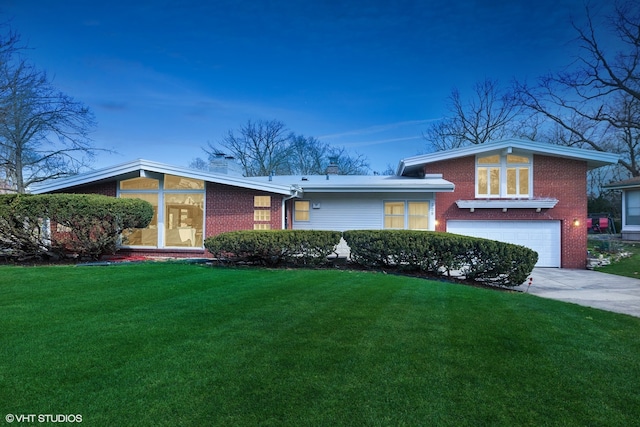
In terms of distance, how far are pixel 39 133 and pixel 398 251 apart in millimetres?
20578

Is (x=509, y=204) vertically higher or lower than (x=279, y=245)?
higher

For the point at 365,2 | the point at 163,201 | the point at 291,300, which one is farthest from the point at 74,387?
the point at 365,2

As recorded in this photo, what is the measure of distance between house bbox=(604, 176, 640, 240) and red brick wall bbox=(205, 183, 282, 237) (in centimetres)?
2184

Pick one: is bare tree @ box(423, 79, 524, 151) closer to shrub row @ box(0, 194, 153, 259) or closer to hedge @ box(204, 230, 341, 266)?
hedge @ box(204, 230, 341, 266)

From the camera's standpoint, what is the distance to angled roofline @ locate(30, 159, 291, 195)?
11.7 metres

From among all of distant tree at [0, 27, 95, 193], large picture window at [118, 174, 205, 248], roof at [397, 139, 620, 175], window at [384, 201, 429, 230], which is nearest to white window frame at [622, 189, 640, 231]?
roof at [397, 139, 620, 175]

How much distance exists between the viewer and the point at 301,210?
14.1m

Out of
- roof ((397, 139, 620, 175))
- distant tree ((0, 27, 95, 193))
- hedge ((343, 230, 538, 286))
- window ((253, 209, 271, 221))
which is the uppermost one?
distant tree ((0, 27, 95, 193))

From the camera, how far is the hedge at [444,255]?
8.34 m

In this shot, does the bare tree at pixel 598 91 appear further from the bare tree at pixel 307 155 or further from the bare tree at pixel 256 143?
the bare tree at pixel 256 143

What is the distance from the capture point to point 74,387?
9.12 feet

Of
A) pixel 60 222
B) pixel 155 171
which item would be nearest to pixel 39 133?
pixel 155 171

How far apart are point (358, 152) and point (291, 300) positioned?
101 feet

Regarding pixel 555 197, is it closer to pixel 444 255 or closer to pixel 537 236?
pixel 537 236
